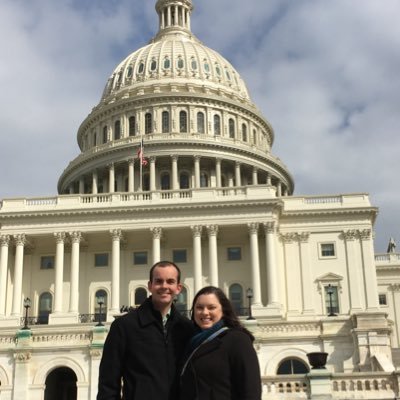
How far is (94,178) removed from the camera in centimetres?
9331

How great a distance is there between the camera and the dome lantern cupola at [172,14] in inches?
4742

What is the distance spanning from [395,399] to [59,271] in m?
43.0

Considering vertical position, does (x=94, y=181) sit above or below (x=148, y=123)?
below

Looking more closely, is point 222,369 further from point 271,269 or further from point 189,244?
point 189,244

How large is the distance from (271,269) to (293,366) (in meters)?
22.6

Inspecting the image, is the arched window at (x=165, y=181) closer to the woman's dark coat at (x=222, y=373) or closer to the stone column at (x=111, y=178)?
the stone column at (x=111, y=178)

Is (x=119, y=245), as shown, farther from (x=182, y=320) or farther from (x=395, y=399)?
(x=182, y=320)

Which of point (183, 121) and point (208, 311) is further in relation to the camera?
point (183, 121)

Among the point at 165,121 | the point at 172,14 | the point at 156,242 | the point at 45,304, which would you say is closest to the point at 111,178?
the point at 165,121

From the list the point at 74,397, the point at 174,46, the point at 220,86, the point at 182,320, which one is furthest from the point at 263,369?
the point at 174,46

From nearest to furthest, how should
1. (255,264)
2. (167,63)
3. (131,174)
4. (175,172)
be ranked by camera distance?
(255,264) → (175,172) → (131,174) → (167,63)

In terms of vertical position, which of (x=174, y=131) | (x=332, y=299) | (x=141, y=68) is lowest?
(x=332, y=299)

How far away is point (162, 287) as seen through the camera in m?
8.04

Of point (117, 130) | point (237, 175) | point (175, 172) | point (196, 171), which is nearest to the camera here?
point (175, 172)
